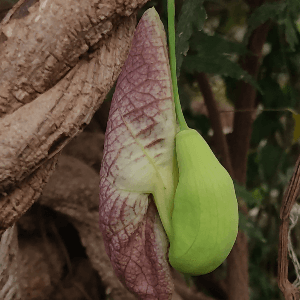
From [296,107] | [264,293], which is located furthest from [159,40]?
[264,293]

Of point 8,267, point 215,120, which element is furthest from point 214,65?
point 8,267

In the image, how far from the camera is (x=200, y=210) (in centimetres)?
27

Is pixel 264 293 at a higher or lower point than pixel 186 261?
lower

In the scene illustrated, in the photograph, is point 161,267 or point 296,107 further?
point 296,107

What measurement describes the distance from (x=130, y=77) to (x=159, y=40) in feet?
0.14

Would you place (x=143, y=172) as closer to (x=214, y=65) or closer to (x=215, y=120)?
(x=214, y=65)

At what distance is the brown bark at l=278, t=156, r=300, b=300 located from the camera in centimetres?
43

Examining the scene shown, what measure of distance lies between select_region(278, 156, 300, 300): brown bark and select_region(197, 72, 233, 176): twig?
25 cm

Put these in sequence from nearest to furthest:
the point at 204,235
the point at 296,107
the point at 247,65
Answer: the point at 204,235 → the point at 247,65 → the point at 296,107

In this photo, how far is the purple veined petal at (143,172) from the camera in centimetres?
30

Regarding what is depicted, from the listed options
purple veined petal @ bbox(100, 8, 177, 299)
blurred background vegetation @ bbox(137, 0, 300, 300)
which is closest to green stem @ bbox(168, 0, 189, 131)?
purple veined petal @ bbox(100, 8, 177, 299)

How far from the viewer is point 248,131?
780 mm

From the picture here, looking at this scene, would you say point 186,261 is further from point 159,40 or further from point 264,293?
point 264,293

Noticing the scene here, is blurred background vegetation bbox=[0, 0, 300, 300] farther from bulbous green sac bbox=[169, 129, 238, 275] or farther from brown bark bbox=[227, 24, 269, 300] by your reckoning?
bulbous green sac bbox=[169, 129, 238, 275]
